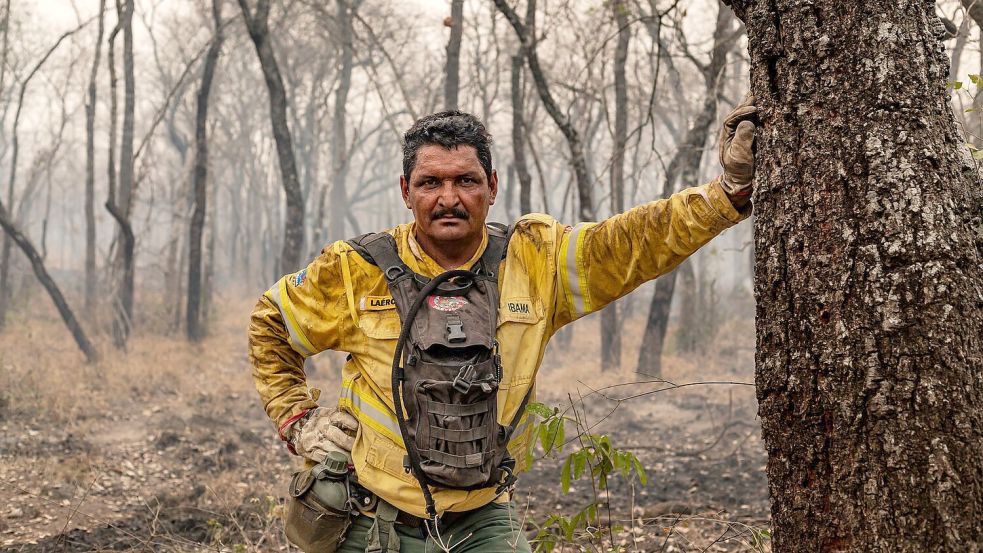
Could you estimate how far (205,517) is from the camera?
522 centimetres

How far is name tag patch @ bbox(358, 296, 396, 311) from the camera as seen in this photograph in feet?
8.20

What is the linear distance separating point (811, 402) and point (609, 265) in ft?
2.96

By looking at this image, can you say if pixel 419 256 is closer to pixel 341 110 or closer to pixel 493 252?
pixel 493 252

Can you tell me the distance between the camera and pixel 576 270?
249cm

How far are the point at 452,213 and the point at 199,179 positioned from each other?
35.6 feet

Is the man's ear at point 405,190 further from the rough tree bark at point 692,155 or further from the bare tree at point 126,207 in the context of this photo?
the bare tree at point 126,207

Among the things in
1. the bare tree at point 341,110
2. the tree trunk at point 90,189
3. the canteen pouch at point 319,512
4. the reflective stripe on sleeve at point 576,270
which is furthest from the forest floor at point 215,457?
the bare tree at point 341,110

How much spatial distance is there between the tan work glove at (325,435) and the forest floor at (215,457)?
0.87 metres

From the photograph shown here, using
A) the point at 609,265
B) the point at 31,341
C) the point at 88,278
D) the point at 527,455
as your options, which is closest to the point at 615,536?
the point at 527,455

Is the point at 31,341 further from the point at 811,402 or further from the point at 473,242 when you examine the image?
the point at 811,402

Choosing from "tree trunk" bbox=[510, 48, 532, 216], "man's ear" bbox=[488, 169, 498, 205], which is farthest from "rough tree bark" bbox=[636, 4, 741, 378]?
"man's ear" bbox=[488, 169, 498, 205]

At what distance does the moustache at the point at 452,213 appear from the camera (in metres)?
2.49

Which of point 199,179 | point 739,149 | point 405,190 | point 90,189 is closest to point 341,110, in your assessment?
point 90,189

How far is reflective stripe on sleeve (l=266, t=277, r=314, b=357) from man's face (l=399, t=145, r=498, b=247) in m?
0.51
